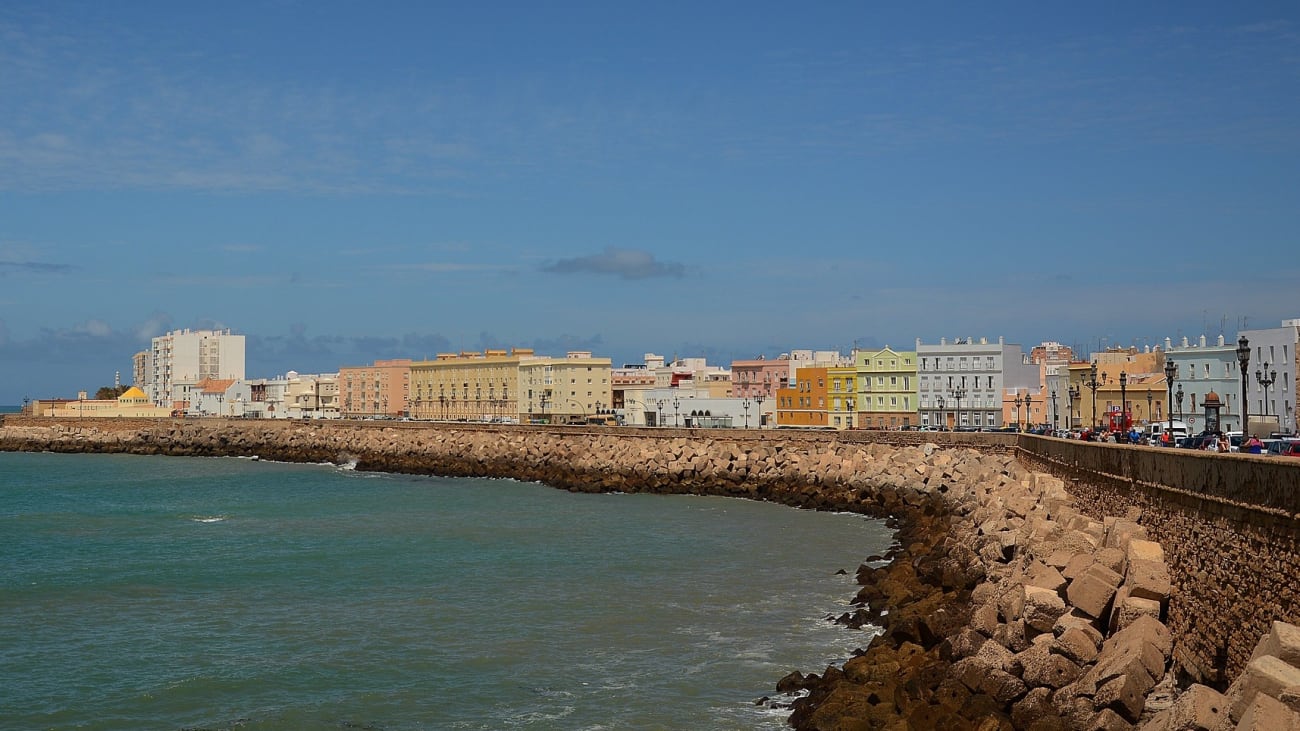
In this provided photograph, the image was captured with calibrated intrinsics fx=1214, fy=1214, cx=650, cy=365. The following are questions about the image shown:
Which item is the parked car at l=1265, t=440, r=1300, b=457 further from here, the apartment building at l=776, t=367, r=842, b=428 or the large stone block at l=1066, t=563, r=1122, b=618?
the apartment building at l=776, t=367, r=842, b=428

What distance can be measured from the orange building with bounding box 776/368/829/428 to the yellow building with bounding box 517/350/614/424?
25.2m

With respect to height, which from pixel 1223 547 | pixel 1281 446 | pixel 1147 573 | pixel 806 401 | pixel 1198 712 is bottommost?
pixel 1198 712

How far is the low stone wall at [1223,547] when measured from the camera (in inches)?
417

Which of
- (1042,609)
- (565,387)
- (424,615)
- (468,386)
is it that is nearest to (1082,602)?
(1042,609)

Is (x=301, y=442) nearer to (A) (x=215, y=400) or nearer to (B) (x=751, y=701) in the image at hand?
(A) (x=215, y=400)

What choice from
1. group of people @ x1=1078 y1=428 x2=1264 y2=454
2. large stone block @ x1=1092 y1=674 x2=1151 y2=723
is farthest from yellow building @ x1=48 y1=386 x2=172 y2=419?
large stone block @ x1=1092 y1=674 x2=1151 y2=723

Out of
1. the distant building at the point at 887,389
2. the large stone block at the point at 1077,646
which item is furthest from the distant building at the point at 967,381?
the large stone block at the point at 1077,646

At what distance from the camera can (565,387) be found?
11006 centimetres

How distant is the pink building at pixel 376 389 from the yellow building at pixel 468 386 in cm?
390

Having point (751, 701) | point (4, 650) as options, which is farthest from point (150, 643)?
point (751, 701)

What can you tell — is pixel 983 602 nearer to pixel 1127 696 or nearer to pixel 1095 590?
pixel 1095 590

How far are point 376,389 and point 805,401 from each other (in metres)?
62.7

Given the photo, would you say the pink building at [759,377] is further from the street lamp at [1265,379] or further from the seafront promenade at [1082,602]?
the seafront promenade at [1082,602]

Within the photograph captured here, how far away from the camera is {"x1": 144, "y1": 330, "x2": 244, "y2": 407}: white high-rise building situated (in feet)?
518
